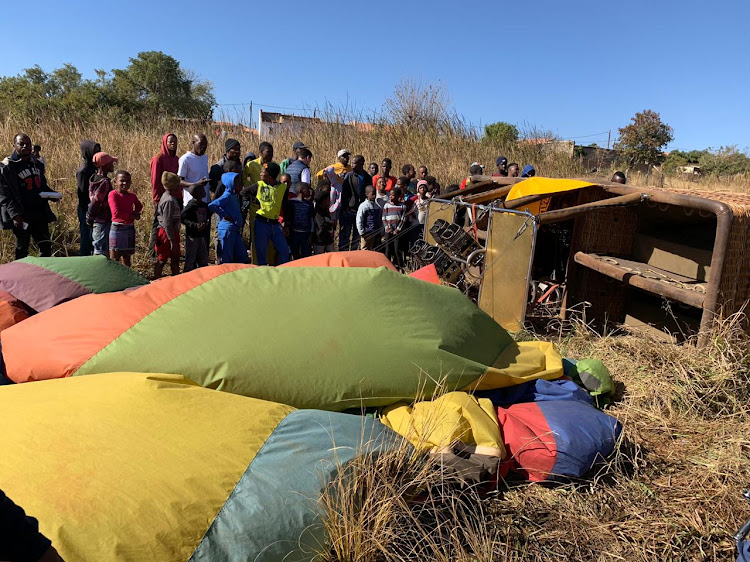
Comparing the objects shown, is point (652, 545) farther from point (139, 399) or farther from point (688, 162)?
point (688, 162)

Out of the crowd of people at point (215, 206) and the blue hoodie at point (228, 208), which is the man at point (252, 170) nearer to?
the crowd of people at point (215, 206)

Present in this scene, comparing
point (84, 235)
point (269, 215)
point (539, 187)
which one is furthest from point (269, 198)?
point (539, 187)

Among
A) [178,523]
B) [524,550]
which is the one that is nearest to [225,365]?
[178,523]

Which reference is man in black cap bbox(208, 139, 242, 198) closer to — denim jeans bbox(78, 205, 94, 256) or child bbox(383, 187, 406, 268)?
denim jeans bbox(78, 205, 94, 256)

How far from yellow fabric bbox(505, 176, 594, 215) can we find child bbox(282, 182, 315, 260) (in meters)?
2.46

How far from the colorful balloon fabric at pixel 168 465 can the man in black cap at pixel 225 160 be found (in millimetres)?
4802

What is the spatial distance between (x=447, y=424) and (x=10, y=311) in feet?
9.42

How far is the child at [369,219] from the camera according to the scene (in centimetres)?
755

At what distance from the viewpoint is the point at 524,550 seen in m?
2.40

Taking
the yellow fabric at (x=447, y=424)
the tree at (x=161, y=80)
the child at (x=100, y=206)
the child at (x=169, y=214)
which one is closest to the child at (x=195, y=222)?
the child at (x=169, y=214)

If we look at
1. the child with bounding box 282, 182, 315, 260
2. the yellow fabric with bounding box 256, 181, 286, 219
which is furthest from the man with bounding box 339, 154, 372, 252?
the yellow fabric with bounding box 256, 181, 286, 219

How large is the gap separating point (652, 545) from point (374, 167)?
291 inches

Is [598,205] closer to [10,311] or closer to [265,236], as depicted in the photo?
[265,236]

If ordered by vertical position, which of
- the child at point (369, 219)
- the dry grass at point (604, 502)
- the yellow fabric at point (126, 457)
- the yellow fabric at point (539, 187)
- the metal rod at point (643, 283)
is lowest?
the dry grass at point (604, 502)
